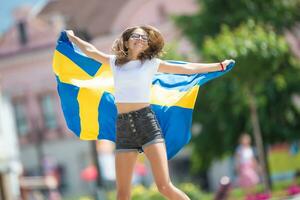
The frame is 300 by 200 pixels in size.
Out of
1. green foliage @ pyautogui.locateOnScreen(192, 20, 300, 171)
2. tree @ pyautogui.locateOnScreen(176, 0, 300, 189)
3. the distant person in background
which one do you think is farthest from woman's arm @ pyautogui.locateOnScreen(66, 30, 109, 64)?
tree @ pyautogui.locateOnScreen(176, 0, 300, 189)

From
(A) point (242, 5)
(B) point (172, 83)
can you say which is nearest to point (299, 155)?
(A) point (242, 5)

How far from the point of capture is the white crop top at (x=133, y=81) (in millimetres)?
7605

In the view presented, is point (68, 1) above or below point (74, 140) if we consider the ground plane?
above

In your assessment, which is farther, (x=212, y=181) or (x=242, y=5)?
(x=212, y=181)

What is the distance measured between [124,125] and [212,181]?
118 feet

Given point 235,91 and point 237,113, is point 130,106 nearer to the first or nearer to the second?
point 235,91

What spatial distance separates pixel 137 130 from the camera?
755 cm

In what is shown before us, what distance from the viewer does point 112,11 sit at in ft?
161

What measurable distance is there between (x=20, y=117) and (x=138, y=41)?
44.6 metres

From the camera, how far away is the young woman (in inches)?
296

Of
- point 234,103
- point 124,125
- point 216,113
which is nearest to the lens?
point 124,125

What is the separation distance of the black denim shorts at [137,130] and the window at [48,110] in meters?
43.2

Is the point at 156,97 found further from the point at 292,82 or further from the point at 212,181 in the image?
the point at 212,181

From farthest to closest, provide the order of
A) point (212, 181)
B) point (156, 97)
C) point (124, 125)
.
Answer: point (212, 181), point (156, 97), point (124, 125)
